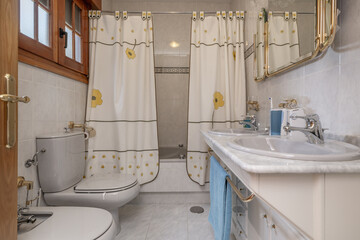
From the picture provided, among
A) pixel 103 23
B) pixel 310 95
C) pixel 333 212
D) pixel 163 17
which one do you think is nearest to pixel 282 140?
pixel 310 95

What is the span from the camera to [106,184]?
1475 mm

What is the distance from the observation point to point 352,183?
0.49 meters

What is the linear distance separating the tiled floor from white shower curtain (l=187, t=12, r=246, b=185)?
1.57 ft

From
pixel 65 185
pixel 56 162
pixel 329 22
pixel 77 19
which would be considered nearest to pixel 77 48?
pixel 77 19

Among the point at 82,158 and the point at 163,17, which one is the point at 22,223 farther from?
the point at 163,17

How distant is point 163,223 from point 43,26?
1.86 m

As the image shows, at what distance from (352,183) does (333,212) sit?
0.29 ft

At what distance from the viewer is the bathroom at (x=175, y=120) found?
54 centimetres

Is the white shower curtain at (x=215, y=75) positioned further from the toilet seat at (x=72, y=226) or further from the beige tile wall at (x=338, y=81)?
the toilet seat at (x=72, y=226)

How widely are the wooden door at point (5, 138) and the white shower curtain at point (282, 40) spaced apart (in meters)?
1.36

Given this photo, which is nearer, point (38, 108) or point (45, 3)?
point (38, 108)

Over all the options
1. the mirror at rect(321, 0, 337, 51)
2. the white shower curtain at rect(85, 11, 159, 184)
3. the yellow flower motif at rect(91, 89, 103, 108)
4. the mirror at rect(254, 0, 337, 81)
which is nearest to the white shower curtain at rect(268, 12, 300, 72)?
the mirror at rect(254, 0, 337, 81)

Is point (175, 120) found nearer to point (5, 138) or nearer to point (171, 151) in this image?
point (171, 151)

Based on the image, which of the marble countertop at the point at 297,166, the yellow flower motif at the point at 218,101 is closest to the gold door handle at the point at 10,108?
the marble countertop at the point at 297,166
